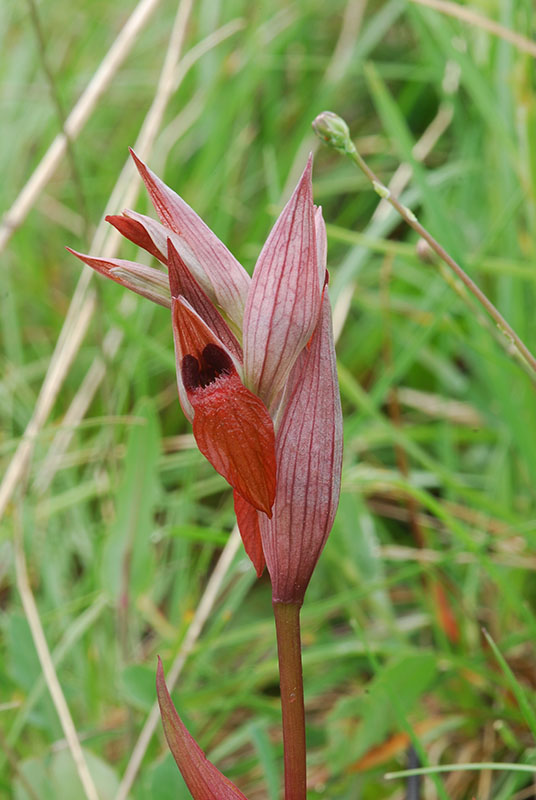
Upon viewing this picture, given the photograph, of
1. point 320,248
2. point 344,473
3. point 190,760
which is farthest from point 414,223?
point 344,473

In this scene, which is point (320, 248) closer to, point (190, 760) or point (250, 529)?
point (250, 529)

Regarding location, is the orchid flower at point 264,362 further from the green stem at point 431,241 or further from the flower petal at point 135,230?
the green stem at point 431,241


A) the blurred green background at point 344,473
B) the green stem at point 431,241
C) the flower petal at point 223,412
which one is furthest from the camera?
the blurred green background at point 344,473

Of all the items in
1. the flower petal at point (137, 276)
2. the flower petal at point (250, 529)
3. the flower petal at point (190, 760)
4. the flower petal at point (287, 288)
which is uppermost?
the flower petal at point (137, 276)

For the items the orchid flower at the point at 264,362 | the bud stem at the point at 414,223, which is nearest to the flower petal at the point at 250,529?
the orchid flower at the point at 264,362

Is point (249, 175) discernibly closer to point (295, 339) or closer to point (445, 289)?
point (445, 289)

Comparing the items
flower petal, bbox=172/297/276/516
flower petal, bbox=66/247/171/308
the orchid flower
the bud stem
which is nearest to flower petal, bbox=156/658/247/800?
the orchid flower

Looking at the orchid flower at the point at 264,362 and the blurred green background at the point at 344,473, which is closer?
the orchid flower at the point at 264,362
